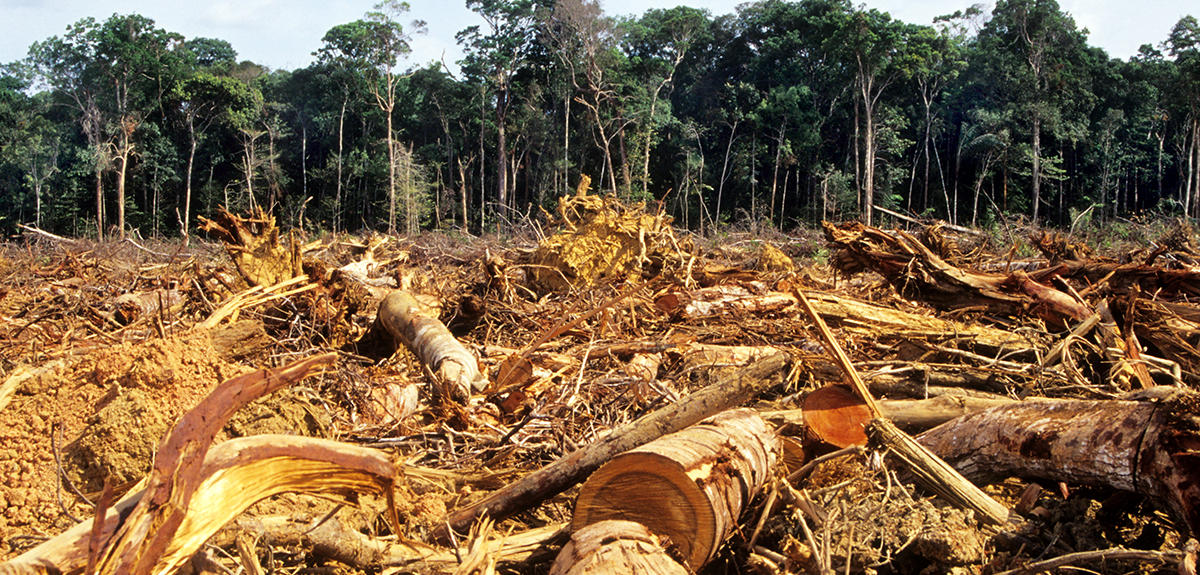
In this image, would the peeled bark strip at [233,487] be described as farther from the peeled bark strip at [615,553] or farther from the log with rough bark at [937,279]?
the log with rough bark at [937,279]

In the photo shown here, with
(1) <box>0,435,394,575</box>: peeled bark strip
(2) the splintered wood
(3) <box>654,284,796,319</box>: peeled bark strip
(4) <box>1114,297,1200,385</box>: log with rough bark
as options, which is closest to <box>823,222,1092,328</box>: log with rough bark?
(2) the splintered wood

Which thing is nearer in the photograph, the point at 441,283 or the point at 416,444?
the point at 416,444

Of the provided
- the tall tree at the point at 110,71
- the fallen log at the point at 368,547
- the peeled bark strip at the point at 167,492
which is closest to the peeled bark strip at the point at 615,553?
the fallen log at the point at 368,547

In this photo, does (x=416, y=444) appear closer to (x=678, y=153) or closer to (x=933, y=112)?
(x=678, y=153)

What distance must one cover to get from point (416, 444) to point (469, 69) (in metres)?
36.4

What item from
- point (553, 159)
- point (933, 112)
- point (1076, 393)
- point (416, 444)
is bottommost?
point (416, 444)

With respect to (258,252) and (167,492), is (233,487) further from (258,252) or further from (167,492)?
(258,252)

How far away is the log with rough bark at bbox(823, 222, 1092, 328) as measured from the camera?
15.3 feet

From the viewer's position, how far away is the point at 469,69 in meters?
37.5

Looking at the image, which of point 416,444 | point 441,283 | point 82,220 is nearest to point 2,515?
point 416,444

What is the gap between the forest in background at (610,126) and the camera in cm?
3425

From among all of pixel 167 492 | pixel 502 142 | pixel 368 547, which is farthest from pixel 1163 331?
pixel 502 142

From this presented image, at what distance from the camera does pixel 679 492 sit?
2176 millimetres

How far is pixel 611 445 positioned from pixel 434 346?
2.20 meters
